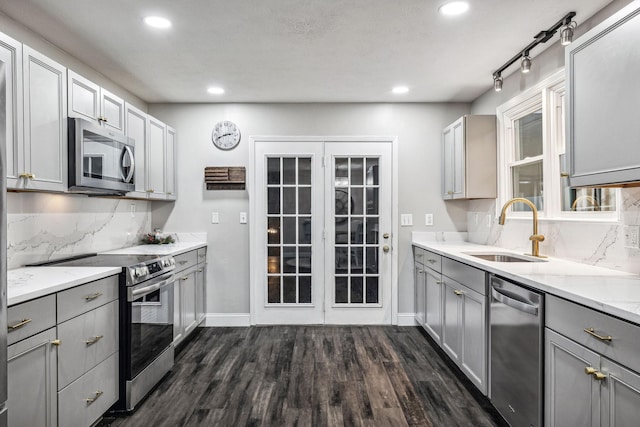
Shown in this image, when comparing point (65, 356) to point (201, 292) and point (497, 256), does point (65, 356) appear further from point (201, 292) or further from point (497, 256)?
point (497, 256)

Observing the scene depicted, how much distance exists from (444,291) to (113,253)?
284 cm

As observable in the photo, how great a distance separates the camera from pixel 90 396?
79.0 inches

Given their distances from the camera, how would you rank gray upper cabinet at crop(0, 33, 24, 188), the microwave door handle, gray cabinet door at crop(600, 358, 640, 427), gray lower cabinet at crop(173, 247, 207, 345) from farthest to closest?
gray lower cabinet at crop(173, 247, 207, 345), the microwave door handle, gray upper cabinet at crop(0, 33, 24, 188), gray cabinet door at crop(600, 358, 640, 427)

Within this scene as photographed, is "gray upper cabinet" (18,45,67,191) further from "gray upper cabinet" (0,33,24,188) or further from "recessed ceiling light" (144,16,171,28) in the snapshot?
"recessed ceiling light" (144,16,171,28)

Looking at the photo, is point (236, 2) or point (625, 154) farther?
point (236, 2)

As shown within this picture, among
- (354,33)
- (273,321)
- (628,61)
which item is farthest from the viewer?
(273,321)

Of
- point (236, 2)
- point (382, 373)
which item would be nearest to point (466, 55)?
point (236, 2)

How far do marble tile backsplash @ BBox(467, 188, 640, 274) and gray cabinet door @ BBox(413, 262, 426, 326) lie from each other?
2.55 ft

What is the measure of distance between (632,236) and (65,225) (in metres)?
3.73

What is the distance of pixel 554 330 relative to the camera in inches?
64.6

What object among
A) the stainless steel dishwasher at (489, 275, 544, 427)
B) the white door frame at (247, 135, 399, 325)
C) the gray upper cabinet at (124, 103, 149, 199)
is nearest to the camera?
the stainless steel dishwasher at (489, 275, 544, 427)

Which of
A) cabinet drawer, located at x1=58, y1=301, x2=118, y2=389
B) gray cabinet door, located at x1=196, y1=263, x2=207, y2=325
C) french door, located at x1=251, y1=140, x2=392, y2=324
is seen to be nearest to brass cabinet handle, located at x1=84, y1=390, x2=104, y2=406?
cabinet drawer, located at x1=58, y1=301, x2=118, y2=389

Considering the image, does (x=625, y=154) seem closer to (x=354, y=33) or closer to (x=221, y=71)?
(x=354, y=33)

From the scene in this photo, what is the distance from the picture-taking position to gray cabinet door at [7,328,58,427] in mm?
1512
